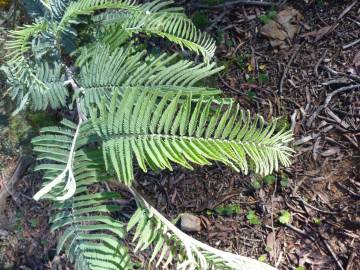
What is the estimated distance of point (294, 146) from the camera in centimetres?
223

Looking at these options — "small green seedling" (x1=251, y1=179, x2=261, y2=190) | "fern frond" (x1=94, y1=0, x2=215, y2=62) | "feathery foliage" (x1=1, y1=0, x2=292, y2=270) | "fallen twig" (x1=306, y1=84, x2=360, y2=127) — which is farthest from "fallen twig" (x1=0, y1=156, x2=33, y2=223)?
"fallen twig" (x1=306, y1=84, x2=360, y2=127)

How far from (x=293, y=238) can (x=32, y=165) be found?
161 centimetres

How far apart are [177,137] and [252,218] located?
1019mm

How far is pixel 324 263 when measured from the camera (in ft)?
7.06

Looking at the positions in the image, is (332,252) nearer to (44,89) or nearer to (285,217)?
(285,217)

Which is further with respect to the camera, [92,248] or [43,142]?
[43,142]

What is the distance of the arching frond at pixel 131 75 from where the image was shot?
181 cm

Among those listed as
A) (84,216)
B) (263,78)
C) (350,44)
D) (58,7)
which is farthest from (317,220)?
(58,7)

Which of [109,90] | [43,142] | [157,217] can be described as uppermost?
[109,90]

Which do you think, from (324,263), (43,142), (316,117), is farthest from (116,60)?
(324,263)

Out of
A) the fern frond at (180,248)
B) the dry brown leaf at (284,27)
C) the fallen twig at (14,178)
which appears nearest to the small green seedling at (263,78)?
the dry brown leaf at (284,27)

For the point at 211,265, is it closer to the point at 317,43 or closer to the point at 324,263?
the point at 324,263

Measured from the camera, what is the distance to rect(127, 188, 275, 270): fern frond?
5.35 feet

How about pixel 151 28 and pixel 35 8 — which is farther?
pixel 35 8
